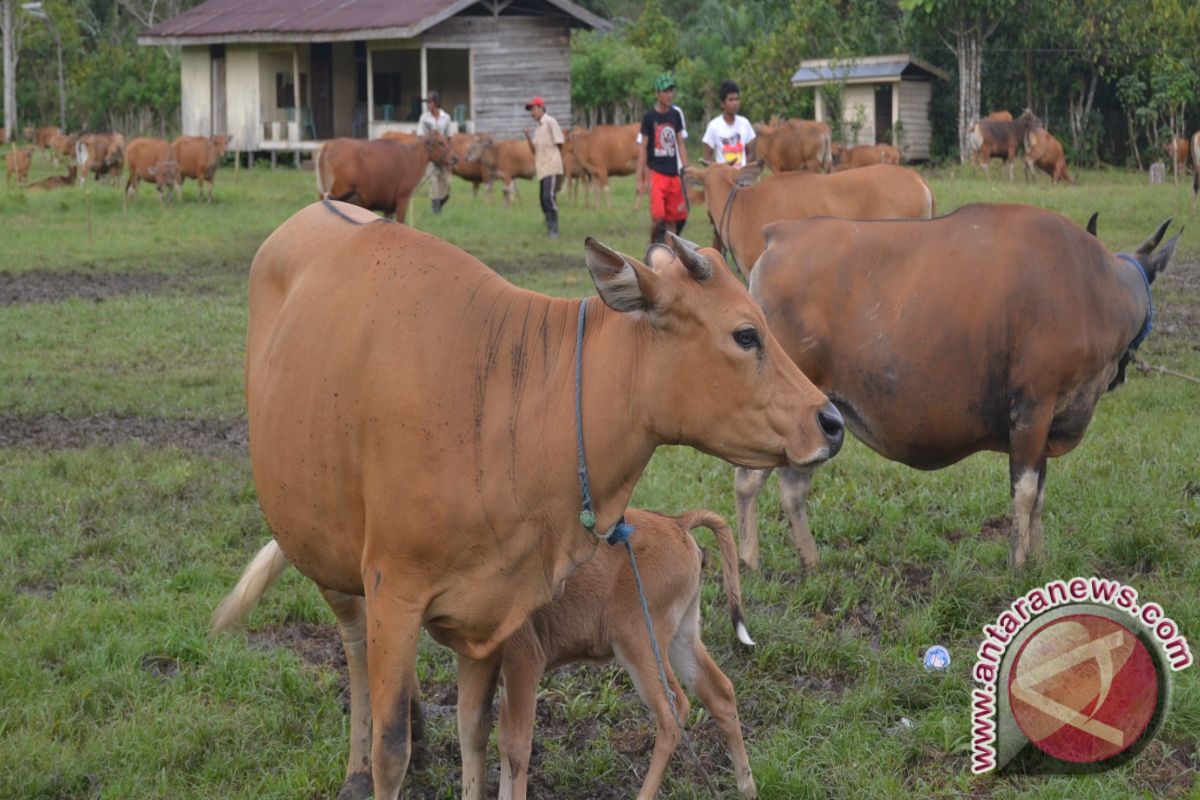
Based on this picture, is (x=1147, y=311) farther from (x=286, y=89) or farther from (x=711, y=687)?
(x=286, y=89)

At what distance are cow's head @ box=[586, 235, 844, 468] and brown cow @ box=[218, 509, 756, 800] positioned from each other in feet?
2.87

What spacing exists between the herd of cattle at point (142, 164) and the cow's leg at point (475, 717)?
23.4 metres

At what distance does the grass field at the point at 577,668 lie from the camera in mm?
A: 4785

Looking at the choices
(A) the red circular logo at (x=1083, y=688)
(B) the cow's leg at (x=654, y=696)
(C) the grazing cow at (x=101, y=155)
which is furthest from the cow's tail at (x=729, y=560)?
(C) the grazing cow at (x=101, y=155)

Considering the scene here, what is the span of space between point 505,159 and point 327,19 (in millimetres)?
10225

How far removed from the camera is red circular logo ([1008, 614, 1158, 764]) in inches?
172

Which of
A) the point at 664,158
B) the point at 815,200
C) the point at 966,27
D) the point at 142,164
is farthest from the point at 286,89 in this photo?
the point at 815,200

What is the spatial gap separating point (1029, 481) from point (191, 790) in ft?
12.4

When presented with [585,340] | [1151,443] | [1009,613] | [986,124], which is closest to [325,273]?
[585,340]

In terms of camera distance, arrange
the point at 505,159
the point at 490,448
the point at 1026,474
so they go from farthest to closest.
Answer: the point at 505,159, the point at 1026,474, the point at 490,448

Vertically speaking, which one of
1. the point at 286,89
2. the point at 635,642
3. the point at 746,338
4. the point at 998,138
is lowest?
the point at 635,642

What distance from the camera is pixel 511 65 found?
124 ft

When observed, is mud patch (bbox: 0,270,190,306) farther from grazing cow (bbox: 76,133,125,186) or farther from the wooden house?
the wooden house

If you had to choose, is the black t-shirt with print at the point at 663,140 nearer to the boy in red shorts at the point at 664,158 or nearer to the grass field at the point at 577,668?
the boy in red shorts at the point at 664,158
